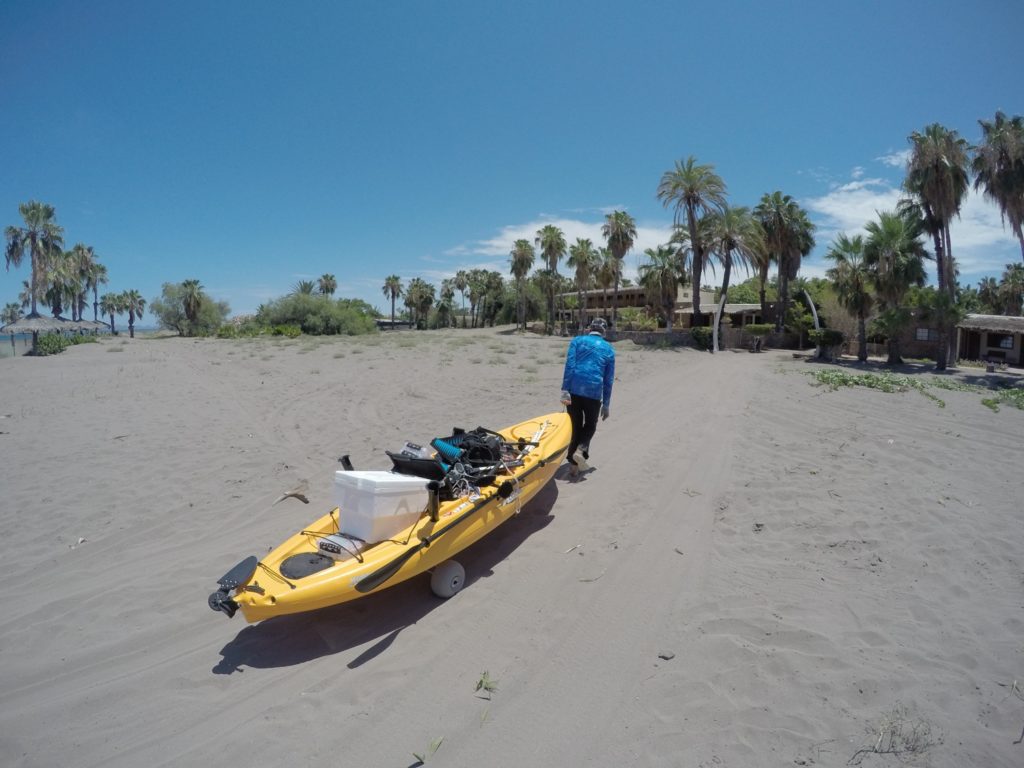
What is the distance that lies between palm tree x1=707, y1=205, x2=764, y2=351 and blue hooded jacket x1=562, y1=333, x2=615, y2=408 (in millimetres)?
30007

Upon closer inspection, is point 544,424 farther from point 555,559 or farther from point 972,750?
point 972,750

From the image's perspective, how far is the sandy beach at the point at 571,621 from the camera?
276 cm

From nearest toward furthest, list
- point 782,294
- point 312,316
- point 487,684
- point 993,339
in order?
point 487,684
point 993,339
point 782,294
point 312,316

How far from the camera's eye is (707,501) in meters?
5.79

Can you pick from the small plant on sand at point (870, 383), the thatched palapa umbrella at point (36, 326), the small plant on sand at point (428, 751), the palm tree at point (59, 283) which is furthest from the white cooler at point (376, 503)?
the palm tree at point (59, 283)

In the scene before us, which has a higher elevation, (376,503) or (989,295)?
(989,295)

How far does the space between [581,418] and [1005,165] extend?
28.5 meters

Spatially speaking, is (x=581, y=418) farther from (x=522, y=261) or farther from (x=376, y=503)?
(x=522, y=261)

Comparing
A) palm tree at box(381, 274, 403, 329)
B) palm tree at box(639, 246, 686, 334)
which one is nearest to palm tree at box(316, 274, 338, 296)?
palm tree at box(381, 274, 403, 329)

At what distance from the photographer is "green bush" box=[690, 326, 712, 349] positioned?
111 feet

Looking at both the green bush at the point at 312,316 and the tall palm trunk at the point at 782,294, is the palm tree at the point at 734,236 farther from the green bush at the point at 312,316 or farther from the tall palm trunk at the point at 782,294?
the green bush at the point at 312,316

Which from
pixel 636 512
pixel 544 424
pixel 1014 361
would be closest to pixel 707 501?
pixel 636 512

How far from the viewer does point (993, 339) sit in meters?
33.3

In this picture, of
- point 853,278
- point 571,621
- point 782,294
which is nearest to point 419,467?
point 571,621
